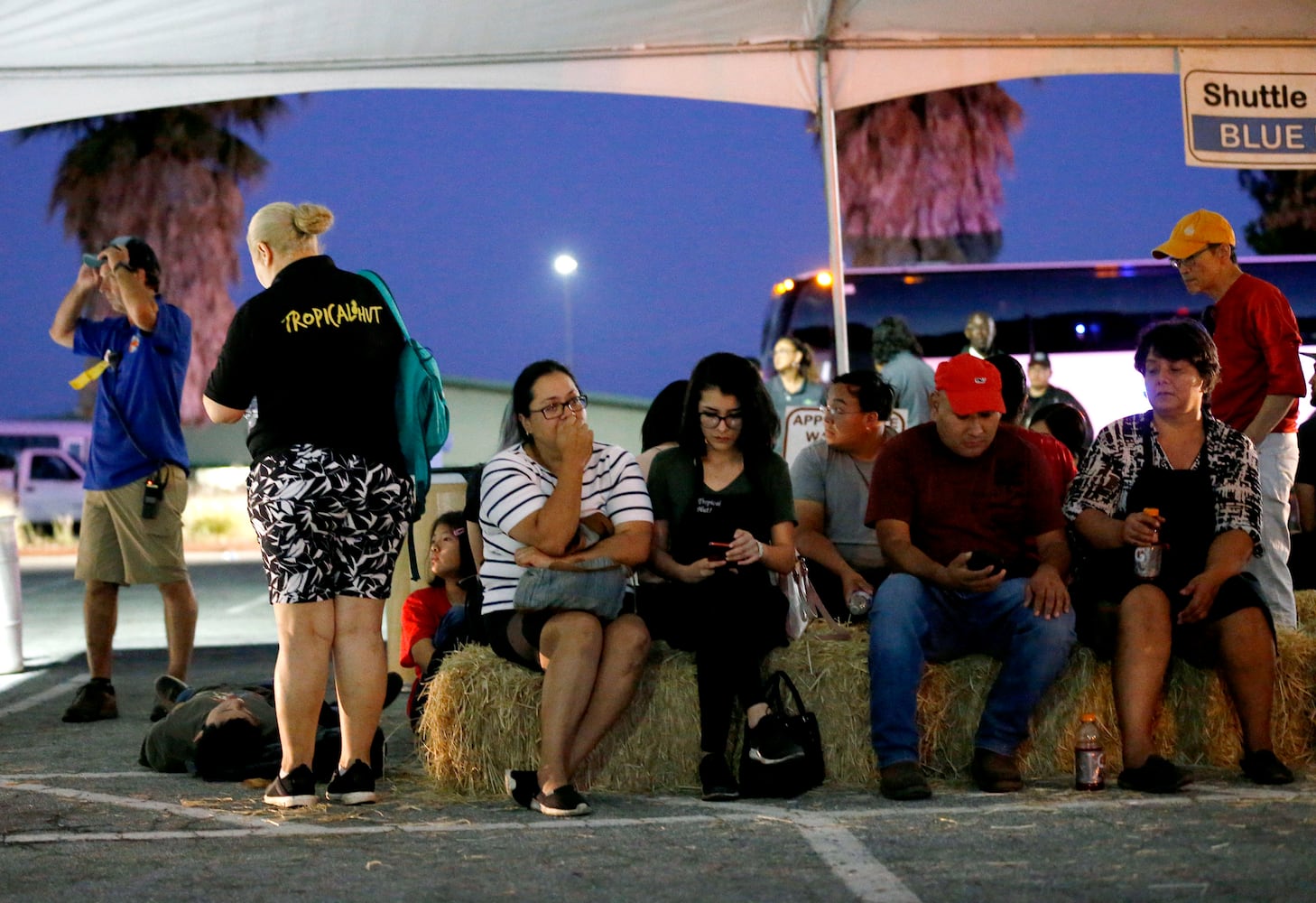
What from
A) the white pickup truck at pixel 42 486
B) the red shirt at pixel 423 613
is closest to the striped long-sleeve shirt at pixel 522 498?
the red shirt at pixel 423 613

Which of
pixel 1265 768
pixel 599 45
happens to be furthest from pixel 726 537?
pixel 599 45

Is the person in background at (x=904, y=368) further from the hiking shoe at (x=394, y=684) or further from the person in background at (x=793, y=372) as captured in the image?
the hiking shoe at (x=394, y=684)

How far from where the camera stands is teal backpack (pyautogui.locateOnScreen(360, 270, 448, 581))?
5070mm

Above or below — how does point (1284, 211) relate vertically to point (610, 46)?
above

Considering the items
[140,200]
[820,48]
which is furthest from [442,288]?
[820,48]

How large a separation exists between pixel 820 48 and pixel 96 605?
13.7ft

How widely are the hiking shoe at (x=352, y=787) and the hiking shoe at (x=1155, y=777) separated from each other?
230cm

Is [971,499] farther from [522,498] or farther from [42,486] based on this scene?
[42,486]

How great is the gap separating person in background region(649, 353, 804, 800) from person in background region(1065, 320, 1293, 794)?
102 centimetres

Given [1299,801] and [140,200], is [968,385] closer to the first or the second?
[1299,801]

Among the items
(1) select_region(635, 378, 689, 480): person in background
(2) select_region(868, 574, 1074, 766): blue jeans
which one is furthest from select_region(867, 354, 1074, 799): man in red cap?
(1) select_region(635, 378, 689, 480): person in background

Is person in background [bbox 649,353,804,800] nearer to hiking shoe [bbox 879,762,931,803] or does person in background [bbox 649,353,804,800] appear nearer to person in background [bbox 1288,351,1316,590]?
hiking shoe [bbox 879,762,931,803]

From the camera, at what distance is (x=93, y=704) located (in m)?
6.88

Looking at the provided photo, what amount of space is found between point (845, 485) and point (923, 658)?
1099 millimetres
